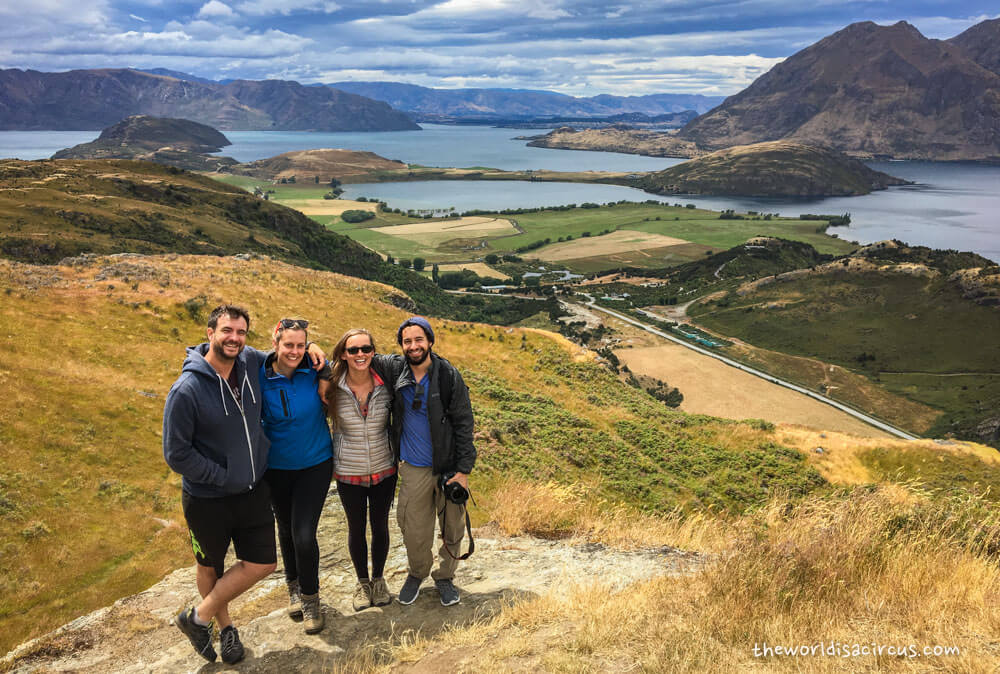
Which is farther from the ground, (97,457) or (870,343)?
(97,457)

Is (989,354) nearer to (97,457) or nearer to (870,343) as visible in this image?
(870,343)

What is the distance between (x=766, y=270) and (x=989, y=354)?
57.1 meters

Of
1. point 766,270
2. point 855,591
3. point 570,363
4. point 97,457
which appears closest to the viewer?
point 855,591

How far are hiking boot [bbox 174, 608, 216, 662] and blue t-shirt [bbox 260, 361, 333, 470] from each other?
1564mm

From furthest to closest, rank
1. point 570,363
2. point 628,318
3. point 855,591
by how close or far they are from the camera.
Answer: point 628,318
point 570,363
point 855,591

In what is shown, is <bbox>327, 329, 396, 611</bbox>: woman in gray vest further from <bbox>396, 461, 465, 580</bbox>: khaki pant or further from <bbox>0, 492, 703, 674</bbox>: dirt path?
<bbox>0, 492, 703, 674</bbox>: dirt path

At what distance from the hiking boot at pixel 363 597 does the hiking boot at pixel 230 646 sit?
1.23m

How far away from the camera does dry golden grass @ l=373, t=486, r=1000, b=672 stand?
4250 mm

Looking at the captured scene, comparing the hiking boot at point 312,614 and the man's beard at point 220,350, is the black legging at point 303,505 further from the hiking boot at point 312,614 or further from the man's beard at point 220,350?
the man's beard at point 220,350

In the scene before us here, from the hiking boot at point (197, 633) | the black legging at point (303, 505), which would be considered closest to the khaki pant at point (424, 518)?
the black legging at point (303, 505)

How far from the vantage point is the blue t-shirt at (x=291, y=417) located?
530 cm

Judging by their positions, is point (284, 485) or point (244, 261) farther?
point (244, 261)

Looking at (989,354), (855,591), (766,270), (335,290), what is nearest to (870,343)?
(989,354)

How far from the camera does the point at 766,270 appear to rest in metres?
137
